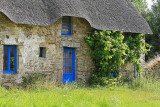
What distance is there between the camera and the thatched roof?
9818 mm

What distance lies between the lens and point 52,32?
11.0m

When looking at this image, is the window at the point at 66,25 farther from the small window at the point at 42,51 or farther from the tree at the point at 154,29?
the tree at the point at 154,29

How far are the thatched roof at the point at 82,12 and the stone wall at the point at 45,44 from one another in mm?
469

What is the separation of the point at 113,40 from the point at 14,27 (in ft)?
14.4

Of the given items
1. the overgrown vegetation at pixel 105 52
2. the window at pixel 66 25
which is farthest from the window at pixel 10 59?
the overgrown vegetation at pixel 105 52

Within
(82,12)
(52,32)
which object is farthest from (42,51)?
(82,12)

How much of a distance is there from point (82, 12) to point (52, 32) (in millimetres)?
1557

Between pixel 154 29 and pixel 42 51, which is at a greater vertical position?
pixel 154 29

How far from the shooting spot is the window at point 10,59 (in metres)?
9.86

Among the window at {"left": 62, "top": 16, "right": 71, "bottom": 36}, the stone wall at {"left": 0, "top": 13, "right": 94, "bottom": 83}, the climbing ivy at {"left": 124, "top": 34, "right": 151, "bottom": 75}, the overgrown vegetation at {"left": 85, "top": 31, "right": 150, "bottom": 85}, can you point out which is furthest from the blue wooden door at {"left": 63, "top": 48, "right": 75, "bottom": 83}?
the climbing ivy at {"left": 124, "top": 34, "right": 151, "bottom": 75}

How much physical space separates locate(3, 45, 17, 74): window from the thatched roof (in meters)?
1.15

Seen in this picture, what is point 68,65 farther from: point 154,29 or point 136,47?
point 154,29

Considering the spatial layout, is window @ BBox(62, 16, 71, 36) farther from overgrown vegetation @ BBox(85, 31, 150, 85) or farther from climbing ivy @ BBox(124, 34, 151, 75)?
climbing ivy @ BBox(124, 34, 151, 75)

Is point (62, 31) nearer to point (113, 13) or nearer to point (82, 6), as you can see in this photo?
point (82, 6)
